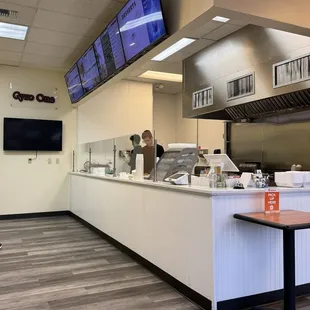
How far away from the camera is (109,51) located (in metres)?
4.41

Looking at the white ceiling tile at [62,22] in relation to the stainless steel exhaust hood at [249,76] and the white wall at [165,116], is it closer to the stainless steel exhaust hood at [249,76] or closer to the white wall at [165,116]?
the stainless steel exhaust hood at [249,76]

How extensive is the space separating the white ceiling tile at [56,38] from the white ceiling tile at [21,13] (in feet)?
0.99

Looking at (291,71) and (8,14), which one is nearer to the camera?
(291,71)

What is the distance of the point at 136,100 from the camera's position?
7.76 metres

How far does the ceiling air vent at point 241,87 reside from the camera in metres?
4.62

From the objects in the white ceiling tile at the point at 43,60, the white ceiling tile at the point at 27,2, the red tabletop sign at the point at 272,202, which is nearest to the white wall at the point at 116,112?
the white ceiling tile at the point at 43,60

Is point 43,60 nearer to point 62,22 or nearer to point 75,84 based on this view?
point 75,84

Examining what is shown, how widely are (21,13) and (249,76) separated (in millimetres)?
3073

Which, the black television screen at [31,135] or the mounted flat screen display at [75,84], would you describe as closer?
the mounted flat screen display at [75,84]

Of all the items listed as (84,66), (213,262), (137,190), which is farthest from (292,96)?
(84,66)

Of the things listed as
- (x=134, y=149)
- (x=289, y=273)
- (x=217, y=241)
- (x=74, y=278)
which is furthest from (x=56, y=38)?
(x=289, y=273)

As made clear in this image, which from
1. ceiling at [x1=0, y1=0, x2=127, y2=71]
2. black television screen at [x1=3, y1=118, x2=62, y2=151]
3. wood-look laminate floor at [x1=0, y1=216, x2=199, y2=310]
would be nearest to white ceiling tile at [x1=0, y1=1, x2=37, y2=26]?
ceiling at [x1=0, y1=0, x2=127, y2=71]

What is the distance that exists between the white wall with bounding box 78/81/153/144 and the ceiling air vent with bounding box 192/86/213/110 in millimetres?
2045

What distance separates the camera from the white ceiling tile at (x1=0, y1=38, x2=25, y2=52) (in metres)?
5.34
